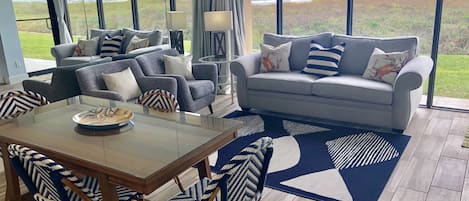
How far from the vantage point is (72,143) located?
2.12 m

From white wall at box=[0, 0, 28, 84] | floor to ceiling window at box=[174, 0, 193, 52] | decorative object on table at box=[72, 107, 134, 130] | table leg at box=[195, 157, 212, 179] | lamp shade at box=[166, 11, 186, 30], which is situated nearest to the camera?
decorative object on table at box=[72, 107, 134, 130]

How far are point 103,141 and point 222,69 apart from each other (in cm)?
407

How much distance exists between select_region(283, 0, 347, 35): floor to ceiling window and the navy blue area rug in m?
1.55

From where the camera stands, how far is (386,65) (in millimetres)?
4223

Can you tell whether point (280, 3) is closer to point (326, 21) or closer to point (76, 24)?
point (326, 21)

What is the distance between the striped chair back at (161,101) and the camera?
9.11 feet

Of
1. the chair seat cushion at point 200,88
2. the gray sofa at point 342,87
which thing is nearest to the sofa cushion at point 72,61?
the chair seat cushion at point 200,88

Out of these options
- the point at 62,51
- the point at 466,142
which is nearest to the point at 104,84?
the point at 62,51

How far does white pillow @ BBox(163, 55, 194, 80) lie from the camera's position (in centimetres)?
478

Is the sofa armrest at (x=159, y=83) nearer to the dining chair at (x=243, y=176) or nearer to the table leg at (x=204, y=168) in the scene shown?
the table leg at (x=204, y=168)

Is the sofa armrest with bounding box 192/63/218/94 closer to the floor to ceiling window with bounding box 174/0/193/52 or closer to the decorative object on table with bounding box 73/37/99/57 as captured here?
the decorative object on table with bounding box 73/37/99/57

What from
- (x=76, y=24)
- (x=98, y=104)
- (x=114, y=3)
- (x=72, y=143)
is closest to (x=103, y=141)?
(x=72, y=143)

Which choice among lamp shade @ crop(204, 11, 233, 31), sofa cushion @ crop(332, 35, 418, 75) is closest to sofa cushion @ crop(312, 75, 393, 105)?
sofa cushion @ crop(332, 35, 418, 75)

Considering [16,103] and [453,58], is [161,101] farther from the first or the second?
[453,58]
